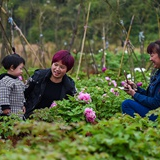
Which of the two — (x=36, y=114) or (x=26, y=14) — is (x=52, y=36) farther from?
(x=36, y=114)

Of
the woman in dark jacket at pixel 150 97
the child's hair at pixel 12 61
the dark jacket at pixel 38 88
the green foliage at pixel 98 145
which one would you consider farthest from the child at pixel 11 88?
the green foliage at pixel 98 145

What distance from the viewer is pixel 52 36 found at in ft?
60.5

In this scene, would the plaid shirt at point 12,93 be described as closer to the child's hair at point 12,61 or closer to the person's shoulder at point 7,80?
the person's shoulder at point 7,80

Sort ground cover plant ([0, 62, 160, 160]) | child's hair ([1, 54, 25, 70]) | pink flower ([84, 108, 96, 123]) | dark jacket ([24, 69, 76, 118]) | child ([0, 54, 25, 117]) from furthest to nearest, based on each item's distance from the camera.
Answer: dark jacket ([24, 69, 76, 118]) → child's hair ([1, 54, 25, 70]) → child ([0, 54, 25, 117]) → pink flower ([84, 108, 96, 123]) → ground cover plant ([0, 62, 160, 160])

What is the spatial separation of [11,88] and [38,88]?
39 centimetres

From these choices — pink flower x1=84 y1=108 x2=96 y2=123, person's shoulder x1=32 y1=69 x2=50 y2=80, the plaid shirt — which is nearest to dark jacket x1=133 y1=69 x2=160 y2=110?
pink flower x1=84 y1=108 x2=96 y2=123

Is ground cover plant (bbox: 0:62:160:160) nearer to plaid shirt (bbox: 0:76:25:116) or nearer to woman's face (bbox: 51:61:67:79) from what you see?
plaid shirt (bbox: 0:76:25:116)

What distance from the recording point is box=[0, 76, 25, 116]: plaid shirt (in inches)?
173

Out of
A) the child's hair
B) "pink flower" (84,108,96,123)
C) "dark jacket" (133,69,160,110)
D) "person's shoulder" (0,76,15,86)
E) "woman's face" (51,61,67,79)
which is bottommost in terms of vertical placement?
"pink flower" (84,108,96,123)

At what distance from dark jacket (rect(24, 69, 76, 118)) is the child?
181mm

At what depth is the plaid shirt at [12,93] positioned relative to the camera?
4387 millimetres

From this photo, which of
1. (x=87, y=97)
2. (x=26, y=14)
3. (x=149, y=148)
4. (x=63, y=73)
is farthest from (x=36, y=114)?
(x=26, y=14)

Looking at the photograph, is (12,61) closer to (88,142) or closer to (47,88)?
(47,88)

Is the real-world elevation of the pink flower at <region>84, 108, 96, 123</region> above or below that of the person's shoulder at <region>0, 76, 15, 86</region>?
below
